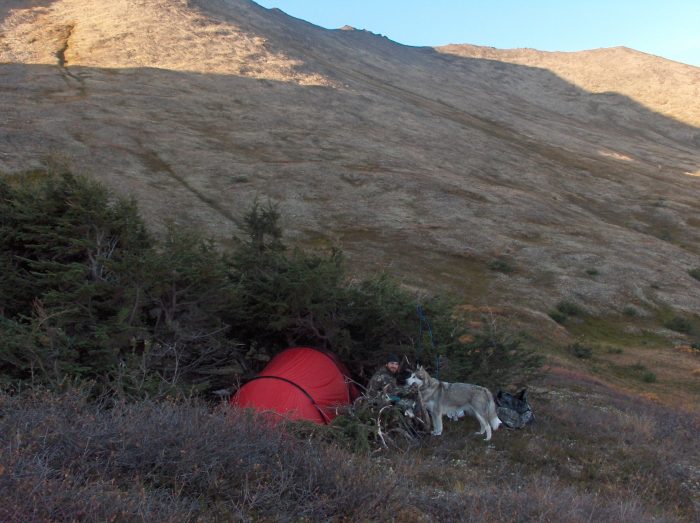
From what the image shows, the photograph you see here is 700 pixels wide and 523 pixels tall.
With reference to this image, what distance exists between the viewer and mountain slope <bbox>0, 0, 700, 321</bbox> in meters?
50.5

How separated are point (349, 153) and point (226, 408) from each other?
238 ft

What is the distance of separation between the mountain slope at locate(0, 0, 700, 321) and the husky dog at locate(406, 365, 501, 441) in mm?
22177

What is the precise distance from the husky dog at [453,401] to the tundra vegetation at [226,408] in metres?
0.46

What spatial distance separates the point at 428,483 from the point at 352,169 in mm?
63802

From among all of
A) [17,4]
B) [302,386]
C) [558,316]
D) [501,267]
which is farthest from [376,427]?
[17,4]

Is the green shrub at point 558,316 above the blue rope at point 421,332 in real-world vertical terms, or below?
below

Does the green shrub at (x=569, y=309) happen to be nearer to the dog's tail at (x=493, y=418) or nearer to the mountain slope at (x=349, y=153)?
the mountain slope at (x=349, y=153)

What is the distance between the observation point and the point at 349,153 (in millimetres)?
79562

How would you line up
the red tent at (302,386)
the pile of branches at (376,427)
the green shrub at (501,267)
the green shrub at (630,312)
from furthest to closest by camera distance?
the green shrub at (501,267)
the green shrub at (630,312)
the red tent at (302,386)
the pile of branches at (376,427)

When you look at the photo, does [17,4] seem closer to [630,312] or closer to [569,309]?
[569,309]

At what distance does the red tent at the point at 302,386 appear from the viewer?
44.6ft

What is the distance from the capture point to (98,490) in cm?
590

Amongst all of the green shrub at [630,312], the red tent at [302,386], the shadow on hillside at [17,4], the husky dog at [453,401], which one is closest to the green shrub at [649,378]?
the green shrub at [630,312]

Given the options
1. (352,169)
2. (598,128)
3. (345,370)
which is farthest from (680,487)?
(598,128)
